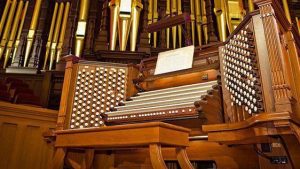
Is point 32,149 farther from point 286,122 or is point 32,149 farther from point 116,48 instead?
point 286,122

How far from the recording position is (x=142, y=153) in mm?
2533

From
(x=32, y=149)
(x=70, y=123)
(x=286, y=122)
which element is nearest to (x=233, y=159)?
(x=286, y=122)

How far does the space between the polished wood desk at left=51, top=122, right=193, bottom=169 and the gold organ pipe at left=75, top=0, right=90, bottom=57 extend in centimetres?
358

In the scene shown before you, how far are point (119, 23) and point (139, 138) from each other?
3.70 m

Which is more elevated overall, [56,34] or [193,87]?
[56,34]

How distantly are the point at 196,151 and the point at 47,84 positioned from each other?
143 inches

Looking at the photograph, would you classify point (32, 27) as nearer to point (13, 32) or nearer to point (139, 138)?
point (13, 32)

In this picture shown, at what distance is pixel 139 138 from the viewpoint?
1.54 m

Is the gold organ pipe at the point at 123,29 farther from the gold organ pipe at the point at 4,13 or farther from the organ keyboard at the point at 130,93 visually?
the gold organ pipe at the point at 4,13

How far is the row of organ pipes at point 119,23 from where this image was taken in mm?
4961

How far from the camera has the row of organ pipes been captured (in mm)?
4961

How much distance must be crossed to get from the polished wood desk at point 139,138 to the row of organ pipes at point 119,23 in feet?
9.90

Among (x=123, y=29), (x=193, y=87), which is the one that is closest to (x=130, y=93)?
(x=193, y=87)

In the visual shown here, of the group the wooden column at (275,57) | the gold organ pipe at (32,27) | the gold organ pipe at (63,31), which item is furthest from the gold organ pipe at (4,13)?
the wooden column at (275,57)
